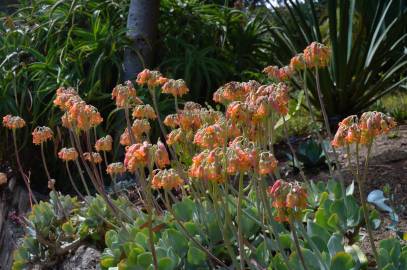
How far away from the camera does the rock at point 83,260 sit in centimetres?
288

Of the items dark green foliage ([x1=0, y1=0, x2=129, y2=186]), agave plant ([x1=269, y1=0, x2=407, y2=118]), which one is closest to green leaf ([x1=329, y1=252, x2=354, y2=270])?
dark green foliage ([x1=0, y1=0, x2=129, y2=186])

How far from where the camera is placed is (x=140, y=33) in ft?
15.4

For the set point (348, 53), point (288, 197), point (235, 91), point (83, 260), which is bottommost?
point (83, 260)

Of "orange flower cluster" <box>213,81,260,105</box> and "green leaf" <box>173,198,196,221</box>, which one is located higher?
"orange flower cluster" <box>213,81,260,105</box>

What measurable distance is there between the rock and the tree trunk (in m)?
1.87

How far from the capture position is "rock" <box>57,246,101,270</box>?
288 cm

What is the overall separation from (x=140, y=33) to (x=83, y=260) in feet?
7.19

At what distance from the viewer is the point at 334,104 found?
489 centimetres

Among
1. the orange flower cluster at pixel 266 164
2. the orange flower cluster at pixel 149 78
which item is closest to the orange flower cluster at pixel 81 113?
the orange flower cluster at pixel 149 78

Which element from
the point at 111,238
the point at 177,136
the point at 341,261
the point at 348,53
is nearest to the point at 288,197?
the point at 341,261

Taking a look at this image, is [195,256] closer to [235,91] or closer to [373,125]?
[235,91]

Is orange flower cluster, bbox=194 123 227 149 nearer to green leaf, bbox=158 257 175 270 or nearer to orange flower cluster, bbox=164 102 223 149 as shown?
orange flower cluster, bbox=164 102 223 149

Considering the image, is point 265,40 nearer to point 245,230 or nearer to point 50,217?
point 50,217

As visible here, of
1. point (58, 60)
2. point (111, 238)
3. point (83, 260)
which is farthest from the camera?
point (58, 60)
